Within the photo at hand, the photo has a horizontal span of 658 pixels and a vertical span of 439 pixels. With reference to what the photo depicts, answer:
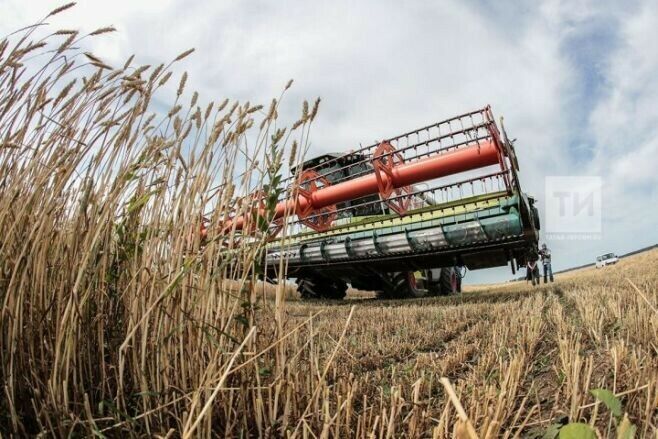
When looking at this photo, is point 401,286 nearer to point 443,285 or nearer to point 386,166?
point 443,285

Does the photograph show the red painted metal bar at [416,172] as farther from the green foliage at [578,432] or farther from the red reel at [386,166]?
the green foliage at [578,432]

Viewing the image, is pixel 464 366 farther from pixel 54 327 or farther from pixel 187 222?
pixel 54 327

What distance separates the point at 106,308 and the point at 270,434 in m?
0.62

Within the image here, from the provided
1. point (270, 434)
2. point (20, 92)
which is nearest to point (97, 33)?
point (20, 92)

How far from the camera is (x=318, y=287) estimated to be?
10859mm

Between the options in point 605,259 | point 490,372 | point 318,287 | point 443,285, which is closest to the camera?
point 490,372

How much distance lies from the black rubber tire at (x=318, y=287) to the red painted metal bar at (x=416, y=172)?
3.02 meters

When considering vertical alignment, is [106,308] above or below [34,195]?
below

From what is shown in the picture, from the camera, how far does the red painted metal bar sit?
647 centimetres

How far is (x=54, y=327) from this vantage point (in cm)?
127

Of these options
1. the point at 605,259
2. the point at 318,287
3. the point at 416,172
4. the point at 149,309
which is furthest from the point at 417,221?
the point at 605,259

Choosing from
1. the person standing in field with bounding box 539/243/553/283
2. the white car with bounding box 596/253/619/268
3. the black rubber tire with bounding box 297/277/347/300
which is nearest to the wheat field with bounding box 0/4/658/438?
the black rubber tire with bounding box 297/277/347/300

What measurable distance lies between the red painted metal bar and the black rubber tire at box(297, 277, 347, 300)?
302 centimetres

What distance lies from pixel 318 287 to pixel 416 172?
15.7 feet
